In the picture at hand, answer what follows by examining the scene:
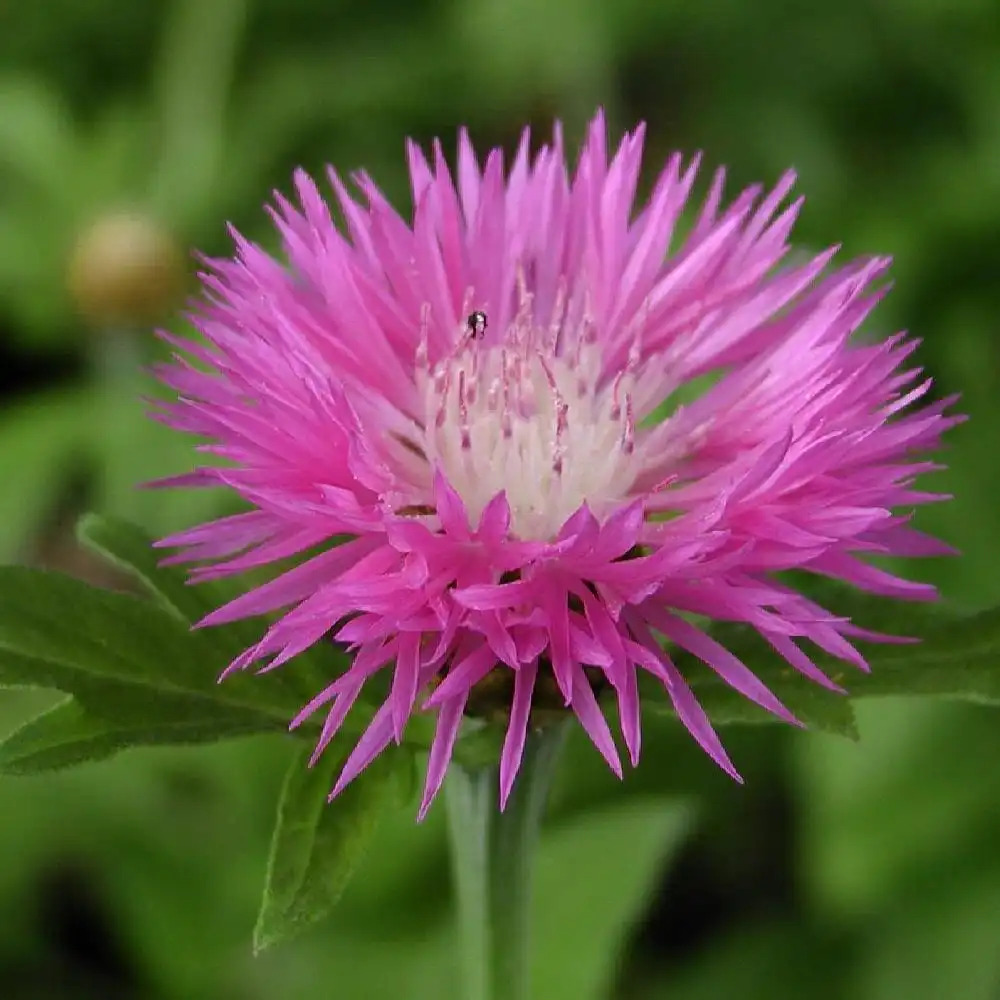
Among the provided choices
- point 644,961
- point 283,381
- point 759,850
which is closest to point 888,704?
point 759,850

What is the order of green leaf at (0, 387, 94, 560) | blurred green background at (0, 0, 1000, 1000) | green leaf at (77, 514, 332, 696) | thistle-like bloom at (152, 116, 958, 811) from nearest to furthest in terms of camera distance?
thistle-like bloom at (152, 116, 958, 811)
green leaf at (77, 514, 332, 696)
blurred green background at (0, 0, 1000, 1000)
green leaf at (0, 387, 94, 560)

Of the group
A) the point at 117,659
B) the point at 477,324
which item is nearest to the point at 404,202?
the point at 477,324

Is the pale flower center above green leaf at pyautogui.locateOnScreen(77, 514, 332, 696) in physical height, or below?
above

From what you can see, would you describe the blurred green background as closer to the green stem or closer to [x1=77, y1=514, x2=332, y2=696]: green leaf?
the green stem

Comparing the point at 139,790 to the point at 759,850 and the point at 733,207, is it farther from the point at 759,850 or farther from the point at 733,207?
the point at 733,207

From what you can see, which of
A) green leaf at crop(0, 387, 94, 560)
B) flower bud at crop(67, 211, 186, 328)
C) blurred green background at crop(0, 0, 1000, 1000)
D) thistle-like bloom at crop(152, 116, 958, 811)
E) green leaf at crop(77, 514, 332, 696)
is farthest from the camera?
flower bud at crop(67, 211, 186, 328)

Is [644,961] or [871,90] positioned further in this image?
[871,90]

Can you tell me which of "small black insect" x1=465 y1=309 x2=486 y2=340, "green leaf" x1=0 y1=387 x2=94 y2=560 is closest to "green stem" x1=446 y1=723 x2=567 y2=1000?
"small black insect" x1=465 y1=309 x2=486 y2=340
